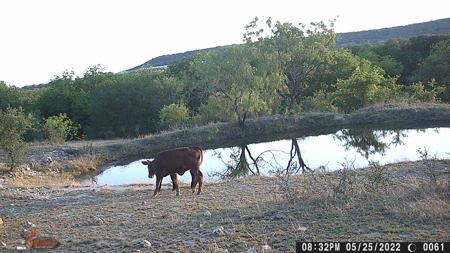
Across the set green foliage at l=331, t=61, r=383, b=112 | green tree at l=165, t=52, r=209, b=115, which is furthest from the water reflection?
green tree at l=165, t=52, r=209, b=115

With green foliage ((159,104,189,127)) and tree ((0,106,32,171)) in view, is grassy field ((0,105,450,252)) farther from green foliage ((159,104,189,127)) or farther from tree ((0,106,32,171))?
green foliage ((159,104,189,127))

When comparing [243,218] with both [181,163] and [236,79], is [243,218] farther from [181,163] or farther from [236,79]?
[236,79]

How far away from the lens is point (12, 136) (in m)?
15.8

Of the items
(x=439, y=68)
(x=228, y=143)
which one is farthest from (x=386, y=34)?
(x=228, y=143)

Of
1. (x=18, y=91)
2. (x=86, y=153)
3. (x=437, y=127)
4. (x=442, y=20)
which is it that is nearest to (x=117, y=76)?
(x=18, y=91)

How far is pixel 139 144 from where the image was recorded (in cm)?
2648

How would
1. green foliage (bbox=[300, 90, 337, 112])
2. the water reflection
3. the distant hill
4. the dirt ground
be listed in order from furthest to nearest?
the distant hill, green foliage (bbox=[300, 90, 337, 112]), the water reflection, the dirt ground

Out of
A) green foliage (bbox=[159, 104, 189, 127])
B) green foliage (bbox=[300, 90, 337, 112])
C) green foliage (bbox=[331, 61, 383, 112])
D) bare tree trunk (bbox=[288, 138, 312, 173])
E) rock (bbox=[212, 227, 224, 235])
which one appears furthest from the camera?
green foliage (bbox=[300, 90, 337, 112])

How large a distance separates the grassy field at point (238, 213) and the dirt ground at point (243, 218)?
0.6 inches

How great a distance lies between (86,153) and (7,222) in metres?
15.1

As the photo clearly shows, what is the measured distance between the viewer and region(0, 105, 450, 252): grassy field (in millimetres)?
5645

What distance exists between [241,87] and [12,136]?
55.7ft

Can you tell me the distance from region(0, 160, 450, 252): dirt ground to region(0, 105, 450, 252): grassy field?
16 millimetres

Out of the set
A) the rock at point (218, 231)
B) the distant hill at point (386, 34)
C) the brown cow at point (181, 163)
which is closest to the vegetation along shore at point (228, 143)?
the rock at point (218, 231)
